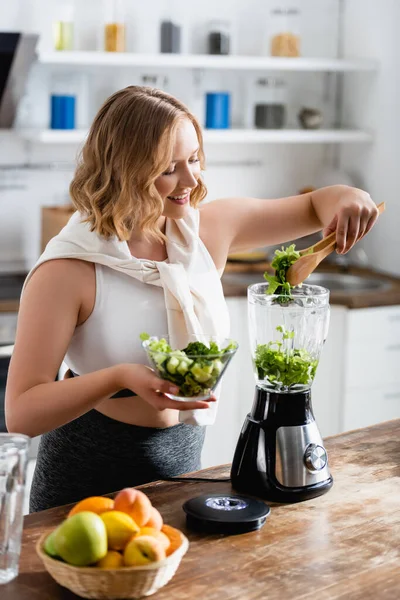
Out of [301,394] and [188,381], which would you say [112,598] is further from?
[301,394]

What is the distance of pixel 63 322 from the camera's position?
171cm

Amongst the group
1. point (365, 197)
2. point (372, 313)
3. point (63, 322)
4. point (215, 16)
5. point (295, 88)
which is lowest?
point (372, 313)

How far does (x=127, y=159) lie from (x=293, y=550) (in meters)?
0.77

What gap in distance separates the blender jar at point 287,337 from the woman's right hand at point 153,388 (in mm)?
234

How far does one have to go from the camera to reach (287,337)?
1692 millimetres

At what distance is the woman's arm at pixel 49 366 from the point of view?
5.29 ft

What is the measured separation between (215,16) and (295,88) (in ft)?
1.68

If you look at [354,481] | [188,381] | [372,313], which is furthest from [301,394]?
[372,313]

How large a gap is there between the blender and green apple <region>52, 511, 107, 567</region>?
480 mm

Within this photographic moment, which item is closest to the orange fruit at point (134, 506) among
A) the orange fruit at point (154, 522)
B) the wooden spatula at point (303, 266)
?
the orange fruit at point (154, 522)

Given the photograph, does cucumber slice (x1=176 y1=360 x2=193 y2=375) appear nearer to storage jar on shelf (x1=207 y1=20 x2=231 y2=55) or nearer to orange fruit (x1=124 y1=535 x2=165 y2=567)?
orange fruit (x1=124 y1=535 x2=165 y2=567)

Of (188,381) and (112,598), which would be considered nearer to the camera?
(112,598)

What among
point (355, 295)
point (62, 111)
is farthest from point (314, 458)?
point (62, 111)

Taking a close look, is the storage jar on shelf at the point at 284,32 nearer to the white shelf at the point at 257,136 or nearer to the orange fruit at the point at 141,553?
the white shelf at the point at 257,136
